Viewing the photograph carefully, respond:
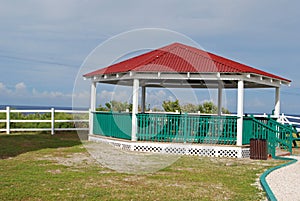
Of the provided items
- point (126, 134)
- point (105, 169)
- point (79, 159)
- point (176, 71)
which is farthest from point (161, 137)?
point (105, 169)

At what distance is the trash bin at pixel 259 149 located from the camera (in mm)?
13907

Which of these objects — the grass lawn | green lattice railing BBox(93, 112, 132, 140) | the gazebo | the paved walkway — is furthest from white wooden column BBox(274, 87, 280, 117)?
green lattice railing BBox(93, 112, 132, 140)

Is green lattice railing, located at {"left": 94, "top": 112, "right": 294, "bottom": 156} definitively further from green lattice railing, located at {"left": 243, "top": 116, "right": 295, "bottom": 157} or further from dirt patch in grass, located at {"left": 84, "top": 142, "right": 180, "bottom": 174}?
dirt patch in grass, located at {"left": 84, "top": 142, "right": 180, "bottom": 174}

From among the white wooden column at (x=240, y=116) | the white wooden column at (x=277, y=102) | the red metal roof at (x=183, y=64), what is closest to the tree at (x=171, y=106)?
the red metal roof at (x=183, y=64)

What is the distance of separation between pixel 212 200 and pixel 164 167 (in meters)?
3.96

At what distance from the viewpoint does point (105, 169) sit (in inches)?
411

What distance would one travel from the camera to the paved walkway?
7.89 m

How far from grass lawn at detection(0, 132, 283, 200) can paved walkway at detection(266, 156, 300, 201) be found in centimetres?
35

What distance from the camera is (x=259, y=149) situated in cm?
1400

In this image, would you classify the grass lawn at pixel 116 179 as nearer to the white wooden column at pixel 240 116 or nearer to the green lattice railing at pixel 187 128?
the white wooden column at pixel 240 116

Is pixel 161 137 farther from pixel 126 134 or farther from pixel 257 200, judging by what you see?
pixel 257 200

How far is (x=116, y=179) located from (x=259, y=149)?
21.8 feet

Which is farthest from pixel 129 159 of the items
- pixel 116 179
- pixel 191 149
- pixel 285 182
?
pixel 285 182

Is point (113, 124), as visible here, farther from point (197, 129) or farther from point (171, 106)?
point (171, 106)
